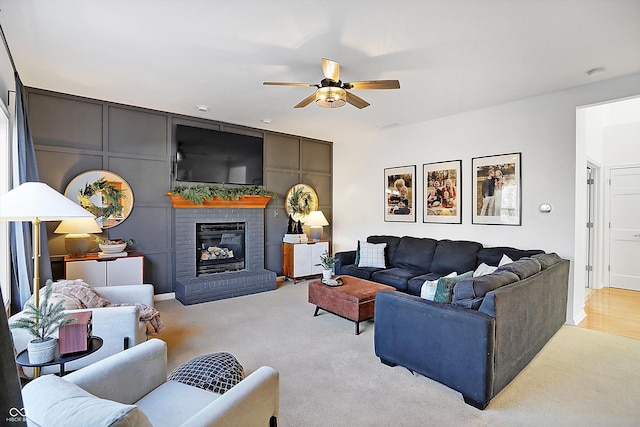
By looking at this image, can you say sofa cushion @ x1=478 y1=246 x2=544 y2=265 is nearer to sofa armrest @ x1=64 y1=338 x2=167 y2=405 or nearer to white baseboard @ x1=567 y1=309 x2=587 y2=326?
white baseboard @ x1=567 y1=309 x2=587 y2=326

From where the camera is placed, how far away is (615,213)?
213 inches

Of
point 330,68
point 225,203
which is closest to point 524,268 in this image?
point 330,68

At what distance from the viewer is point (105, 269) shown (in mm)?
4043

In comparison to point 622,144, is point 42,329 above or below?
below

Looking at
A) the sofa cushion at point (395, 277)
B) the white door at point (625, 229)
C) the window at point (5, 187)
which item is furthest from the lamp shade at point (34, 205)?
the white door at point (625, 229)

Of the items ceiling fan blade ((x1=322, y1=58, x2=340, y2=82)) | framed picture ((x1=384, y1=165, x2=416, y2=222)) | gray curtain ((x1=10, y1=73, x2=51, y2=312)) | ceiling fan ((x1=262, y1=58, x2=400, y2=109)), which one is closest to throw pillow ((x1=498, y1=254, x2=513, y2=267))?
framed picture ((x1=384, y1=165, x2=416, y2=222))

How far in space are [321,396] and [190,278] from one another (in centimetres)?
332

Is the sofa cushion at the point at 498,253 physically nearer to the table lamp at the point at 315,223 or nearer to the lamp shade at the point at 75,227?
the table lamp at the point at 315,223

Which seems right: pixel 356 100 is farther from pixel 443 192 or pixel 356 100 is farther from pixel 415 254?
pixel 415 254

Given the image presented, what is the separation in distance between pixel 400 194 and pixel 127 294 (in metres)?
4.38

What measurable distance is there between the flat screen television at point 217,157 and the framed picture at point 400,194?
7.84 ft

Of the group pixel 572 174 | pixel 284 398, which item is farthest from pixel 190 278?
pixel 572 174

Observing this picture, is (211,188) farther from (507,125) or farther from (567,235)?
(567,235)

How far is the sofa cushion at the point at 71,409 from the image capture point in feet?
2.95
